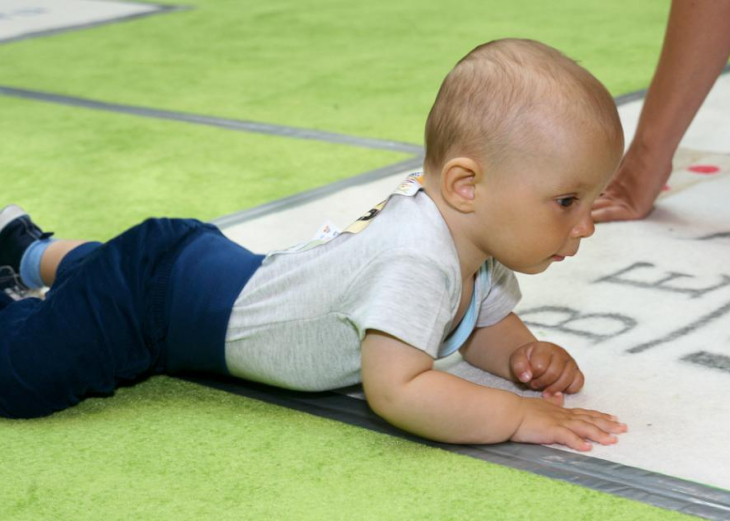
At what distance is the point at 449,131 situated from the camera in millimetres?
975

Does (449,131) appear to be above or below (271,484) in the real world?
above

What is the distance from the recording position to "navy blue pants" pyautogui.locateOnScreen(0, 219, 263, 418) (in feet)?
3.59

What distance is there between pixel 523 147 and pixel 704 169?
3.09 ft

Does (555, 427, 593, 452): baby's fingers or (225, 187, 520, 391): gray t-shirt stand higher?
(225, 187, 520, 391): gray t-shirt

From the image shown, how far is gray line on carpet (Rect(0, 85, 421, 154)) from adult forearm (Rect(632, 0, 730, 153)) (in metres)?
0.48

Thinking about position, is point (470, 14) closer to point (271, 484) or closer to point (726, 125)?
point (726, 125)

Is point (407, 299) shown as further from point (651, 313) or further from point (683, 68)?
point (683, 68)

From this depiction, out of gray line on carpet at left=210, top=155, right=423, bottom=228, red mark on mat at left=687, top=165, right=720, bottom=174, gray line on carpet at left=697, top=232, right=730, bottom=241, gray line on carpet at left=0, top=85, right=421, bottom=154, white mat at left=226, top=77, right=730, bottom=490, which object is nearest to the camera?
white mat at left=226, top=77, right=730, bottom=490

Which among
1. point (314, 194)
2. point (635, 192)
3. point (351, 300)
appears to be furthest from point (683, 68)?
point (351, 300)

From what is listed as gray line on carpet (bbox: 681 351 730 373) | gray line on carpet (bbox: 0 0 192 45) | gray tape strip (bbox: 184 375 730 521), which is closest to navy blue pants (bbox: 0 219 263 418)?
gray tape strip (bbox: 184 375 730 521)

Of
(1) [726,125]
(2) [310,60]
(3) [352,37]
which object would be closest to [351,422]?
(1) [726,125]

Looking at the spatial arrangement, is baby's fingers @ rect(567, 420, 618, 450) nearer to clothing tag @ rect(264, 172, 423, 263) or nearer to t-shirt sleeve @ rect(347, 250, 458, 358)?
t-shirt sleeve @ rect(347, 250, 458, 358)

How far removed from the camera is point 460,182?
3.22 feet

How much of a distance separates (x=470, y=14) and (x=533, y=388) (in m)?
2.32
